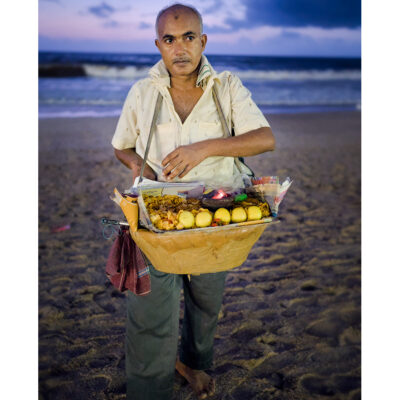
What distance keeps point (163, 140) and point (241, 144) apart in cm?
38

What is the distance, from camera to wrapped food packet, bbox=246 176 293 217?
154 cm

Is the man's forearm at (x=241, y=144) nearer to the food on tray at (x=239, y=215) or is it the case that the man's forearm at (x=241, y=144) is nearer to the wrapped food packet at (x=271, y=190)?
the wrapped food packet at (x=271, y=190)

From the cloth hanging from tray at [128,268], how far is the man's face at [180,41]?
2.62ft

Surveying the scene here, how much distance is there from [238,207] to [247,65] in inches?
883

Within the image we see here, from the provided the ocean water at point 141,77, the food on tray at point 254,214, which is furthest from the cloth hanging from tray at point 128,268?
the ocean water at point 141,77

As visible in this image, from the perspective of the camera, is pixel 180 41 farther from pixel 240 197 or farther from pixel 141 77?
pixel 141 77

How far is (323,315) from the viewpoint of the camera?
3037mm

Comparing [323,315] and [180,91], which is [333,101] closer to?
[323,315]

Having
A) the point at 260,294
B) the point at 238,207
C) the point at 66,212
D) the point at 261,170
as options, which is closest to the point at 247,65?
the point at 261,170

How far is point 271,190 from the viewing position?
1589 millimetres

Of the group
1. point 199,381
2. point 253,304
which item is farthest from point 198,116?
point 253,304

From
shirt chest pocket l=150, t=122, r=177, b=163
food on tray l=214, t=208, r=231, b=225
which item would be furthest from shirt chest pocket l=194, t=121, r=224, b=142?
food on tray l=214, t=208, r=231, b=225

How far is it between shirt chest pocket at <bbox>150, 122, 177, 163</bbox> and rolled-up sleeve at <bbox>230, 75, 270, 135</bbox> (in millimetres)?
305

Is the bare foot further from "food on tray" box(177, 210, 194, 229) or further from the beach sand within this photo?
"food on tray" box(177, 210, 194, 229)
